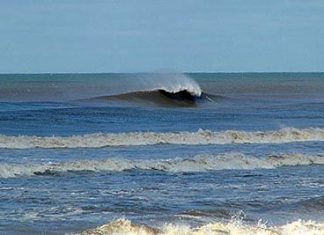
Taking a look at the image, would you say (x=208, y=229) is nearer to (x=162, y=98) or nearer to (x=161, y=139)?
(x=161, y=139)

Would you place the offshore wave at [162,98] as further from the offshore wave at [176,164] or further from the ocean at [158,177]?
the offshore wave at [176,164]

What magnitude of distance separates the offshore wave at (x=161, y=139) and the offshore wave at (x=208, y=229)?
11.8 m

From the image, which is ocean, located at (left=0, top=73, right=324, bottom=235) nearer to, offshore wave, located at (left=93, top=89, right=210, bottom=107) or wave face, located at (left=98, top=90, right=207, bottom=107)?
wave face, located at (left=98, top=90, right=207, bottom=107)

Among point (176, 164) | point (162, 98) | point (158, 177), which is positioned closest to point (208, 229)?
point (158, 177)

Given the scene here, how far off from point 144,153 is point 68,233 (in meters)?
10.5

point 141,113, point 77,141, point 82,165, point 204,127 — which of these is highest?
point 141,113

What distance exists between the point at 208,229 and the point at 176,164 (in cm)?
748

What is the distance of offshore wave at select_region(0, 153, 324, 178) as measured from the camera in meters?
17.2

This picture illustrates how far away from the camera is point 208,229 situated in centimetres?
1112

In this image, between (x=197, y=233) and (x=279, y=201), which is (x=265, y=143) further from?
(x=197, y=233)

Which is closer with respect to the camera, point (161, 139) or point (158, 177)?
point (158, 177)

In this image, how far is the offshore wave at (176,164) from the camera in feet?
56.4

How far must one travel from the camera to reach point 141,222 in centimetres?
1209

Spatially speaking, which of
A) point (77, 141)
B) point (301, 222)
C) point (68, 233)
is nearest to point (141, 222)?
point (68, 233)
